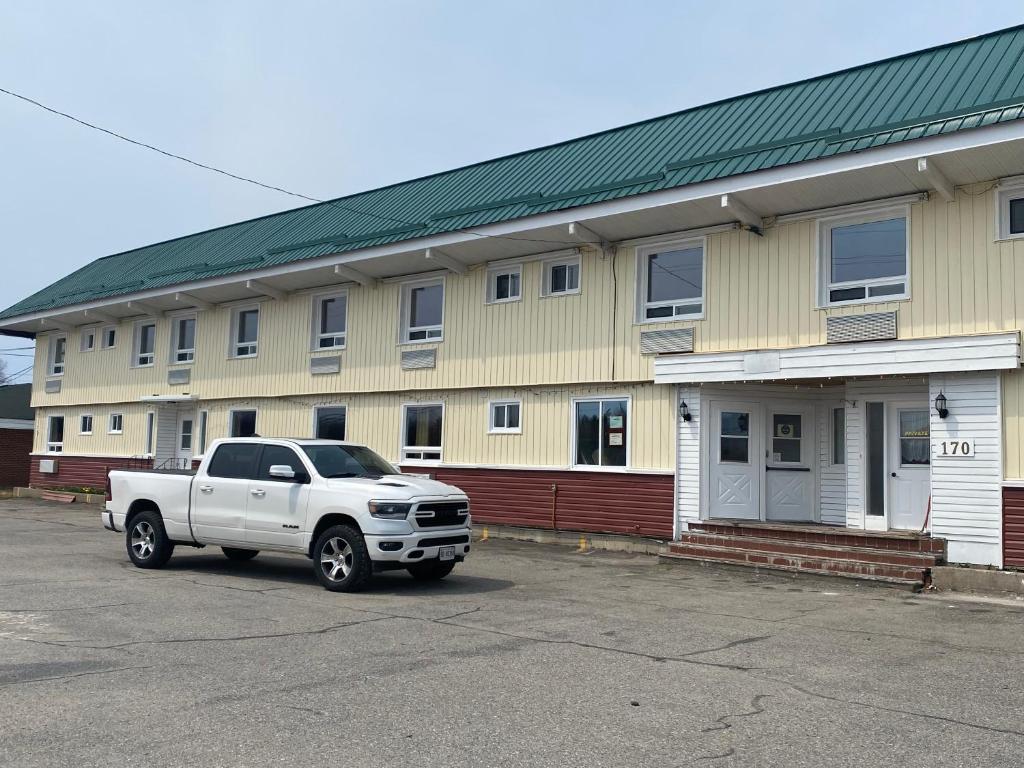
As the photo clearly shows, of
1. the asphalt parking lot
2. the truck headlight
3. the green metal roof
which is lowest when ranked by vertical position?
the asphalt parking lot

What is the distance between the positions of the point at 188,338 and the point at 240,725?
21441 millimetres

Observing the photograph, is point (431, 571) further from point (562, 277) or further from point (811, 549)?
point (562, 277)

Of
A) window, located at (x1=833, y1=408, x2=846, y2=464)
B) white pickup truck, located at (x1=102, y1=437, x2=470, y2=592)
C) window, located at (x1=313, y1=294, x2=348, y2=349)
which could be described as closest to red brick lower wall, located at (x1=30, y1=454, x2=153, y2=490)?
window, located at (x1=313, y1=294, x2=348, y2=349)

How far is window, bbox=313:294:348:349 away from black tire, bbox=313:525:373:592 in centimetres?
1087

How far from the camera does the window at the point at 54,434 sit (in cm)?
2935

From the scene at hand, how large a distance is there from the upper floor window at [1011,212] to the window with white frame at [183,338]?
763 inches

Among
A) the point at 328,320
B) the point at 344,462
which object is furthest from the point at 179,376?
the point at 344,462

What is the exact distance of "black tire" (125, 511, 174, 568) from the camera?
12.5m

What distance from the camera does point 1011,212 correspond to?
1270 cm

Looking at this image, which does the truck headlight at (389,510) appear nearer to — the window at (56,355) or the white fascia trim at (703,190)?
the white fascia trim at (703,190)

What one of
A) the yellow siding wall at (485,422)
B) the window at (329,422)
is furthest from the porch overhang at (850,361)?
the window at (329,422)

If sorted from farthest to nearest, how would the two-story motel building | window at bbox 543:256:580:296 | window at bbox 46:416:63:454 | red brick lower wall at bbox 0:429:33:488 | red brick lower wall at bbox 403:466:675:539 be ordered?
1. red brick lower wall at bbox 0:429:33:488
2. window at bbox 46:416:63:454
3. window at bbox 543:256:580:296
4. red brick lower wall at bbox 403:466:675:539
5. the two-story motel building

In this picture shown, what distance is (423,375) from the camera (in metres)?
19.4

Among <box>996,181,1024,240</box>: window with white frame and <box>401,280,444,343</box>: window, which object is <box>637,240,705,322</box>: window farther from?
<box>401,280,444,343</box>: window
